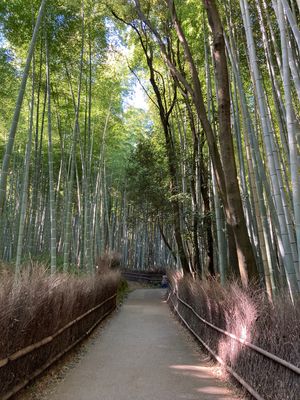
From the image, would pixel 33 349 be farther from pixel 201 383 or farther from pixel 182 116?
pixel 182 116

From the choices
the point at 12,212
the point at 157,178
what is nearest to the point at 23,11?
the point at 157,178

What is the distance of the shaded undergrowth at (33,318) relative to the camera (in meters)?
2.75

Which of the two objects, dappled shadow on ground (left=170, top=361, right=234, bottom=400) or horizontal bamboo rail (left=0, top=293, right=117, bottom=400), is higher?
horizontal bamboo rail (left=0, top=293, right=117, bottom=400)

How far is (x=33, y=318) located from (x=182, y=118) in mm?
8108

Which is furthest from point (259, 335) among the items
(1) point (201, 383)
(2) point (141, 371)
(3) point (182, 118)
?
(3) point (182, 118)

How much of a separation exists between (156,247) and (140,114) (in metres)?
8.85

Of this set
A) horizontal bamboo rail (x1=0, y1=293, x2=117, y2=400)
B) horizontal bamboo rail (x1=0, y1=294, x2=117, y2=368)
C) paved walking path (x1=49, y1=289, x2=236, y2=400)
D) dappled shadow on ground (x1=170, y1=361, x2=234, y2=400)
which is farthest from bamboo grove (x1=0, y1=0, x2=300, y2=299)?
horizontal bamboo rail (x1=0, y1=294, x2=117, y2=368)

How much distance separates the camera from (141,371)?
3996 mm

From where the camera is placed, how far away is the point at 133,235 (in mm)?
21578

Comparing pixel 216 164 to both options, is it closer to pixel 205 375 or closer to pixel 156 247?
pixel 205 375

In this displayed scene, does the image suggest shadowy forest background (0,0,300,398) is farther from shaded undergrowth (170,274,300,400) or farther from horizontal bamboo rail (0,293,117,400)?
horizontal bamboo rail (0,293,117,400)

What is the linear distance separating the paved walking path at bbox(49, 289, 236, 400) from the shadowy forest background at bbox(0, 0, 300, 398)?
44.3 inches

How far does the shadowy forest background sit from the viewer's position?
4324 mm

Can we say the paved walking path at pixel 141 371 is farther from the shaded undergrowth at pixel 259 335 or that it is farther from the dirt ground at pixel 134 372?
the shaded undergrowth at pixel 259 335
